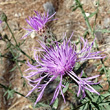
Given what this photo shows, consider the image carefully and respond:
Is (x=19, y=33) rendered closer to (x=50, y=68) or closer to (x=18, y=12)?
(x=18, y=12)

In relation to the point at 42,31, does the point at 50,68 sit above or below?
below

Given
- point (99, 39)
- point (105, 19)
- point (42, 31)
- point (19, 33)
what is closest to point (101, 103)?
point (42, 31)

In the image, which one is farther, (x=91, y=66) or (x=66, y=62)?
(x=91, y=66)

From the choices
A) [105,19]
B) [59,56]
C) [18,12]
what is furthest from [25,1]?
[59,56]

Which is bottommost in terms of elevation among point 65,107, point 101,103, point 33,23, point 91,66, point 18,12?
point 65,107

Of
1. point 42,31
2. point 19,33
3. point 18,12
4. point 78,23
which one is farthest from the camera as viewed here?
point 18,12

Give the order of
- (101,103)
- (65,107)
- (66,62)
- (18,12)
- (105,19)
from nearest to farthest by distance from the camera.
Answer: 1. (66,62)
2. (101,103)
3. (65,107)
4. (105,19)
5. (18,12)
